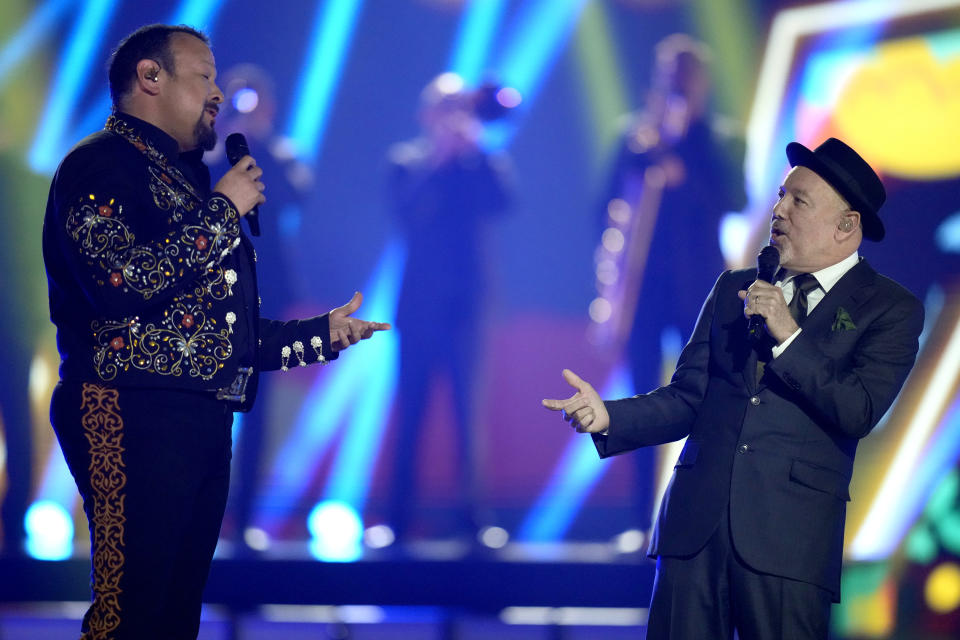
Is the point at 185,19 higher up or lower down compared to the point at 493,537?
higher up

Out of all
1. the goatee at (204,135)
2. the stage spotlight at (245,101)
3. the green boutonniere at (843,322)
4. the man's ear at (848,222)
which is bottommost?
the green boutonniere at (843,322)

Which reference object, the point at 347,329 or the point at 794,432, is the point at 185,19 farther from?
the point at 794,432

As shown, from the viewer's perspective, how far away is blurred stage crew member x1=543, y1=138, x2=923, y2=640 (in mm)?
1857

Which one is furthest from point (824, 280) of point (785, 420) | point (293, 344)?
point (293, 344)

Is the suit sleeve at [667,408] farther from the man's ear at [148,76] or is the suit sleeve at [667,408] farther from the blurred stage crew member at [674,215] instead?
the blurred stage crew member at [674,215]

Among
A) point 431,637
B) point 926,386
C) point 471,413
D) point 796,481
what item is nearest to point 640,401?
point 796,481

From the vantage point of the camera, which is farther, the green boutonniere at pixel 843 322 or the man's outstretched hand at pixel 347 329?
the man's outstretched hand at pixel 347 329

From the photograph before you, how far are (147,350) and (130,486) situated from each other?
0.27 m

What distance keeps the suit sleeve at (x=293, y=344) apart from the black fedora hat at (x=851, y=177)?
3.86 ft

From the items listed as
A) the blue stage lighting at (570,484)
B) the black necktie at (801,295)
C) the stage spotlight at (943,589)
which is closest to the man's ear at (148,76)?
the black necktie at (801,295)

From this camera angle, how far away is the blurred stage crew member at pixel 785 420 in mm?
1857

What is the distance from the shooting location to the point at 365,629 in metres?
3.48

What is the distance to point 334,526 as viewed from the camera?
186 inches

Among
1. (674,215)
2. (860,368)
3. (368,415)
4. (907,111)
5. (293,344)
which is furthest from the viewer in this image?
(368,415)
